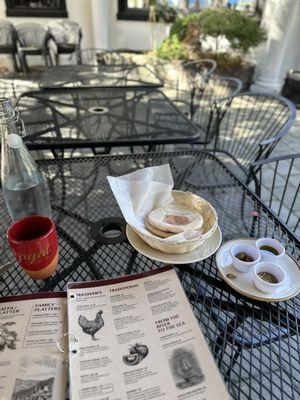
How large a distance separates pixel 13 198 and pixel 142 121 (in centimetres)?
107

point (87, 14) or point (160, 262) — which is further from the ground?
point (87, 14)

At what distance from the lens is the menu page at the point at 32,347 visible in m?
0.53

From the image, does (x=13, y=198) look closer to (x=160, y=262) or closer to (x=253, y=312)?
(x=160, y=262)

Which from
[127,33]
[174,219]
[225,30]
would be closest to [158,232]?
[174,219]

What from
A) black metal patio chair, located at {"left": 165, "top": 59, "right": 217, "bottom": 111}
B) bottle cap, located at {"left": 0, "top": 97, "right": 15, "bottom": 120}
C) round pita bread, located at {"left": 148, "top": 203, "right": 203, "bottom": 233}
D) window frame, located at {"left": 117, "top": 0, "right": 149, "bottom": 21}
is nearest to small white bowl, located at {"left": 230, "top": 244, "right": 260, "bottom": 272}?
round pita bread, located at {"left": 148, "top": 203, "right": 203, "bottom": 233}

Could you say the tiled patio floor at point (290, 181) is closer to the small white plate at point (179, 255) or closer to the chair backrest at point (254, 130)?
the chair backrest at point (254, 130)

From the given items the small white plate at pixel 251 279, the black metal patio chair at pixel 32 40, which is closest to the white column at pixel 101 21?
the black metal patio chair at pixel 32 40

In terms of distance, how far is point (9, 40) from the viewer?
5051mm

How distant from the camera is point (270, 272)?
0.72m

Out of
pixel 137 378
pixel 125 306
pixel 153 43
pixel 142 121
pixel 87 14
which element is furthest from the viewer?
pixel 153 43

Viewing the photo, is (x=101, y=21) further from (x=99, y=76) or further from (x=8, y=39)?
(x=99, y=76)

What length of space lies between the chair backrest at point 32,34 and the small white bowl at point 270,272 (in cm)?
587

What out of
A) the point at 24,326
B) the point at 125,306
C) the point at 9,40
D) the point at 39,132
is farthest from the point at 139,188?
the point at 9,40

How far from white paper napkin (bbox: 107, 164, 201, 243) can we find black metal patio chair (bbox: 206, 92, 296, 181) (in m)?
0.78
